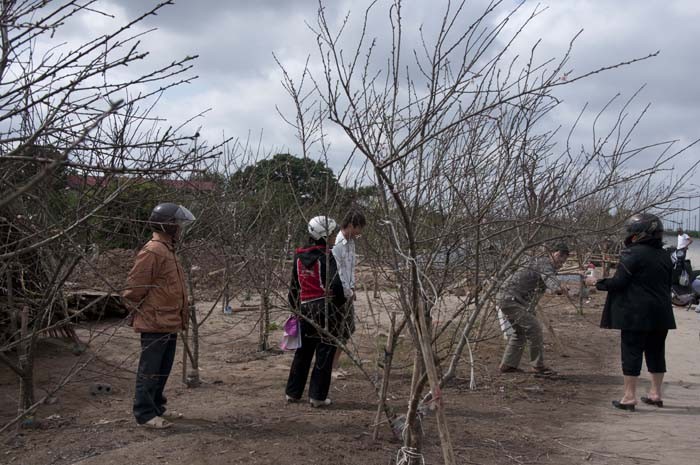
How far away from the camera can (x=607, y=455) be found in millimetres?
4793

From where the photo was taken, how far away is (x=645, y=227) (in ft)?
19.5

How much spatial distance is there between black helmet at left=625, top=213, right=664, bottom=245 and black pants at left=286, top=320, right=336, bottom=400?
9.39ft

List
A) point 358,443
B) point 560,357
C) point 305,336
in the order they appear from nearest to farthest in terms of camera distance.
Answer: point 358,443
point 305,336
point 560,357

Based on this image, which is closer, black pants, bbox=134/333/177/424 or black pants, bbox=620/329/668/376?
black pants, bbox=134/333/177/424

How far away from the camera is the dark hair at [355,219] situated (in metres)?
5.20

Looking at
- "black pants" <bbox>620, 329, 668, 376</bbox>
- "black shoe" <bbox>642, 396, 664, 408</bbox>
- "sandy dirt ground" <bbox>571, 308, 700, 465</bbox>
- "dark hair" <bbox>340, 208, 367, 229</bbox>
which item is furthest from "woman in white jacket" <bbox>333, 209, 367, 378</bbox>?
"black shoe" <bbox>642, 396, 664, 408</bbox>

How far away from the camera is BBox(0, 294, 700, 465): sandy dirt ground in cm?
447

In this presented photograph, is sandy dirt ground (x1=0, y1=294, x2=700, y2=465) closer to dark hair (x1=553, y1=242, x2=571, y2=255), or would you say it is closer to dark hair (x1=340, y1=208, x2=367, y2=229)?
dark hair (x1=340, y1=208, x2=367, y2=229)

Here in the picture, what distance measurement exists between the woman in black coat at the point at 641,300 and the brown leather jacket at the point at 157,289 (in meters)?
3.68

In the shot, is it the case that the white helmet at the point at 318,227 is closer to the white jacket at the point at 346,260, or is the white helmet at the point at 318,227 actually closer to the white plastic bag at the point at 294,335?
the white jacket at the point at 346,260

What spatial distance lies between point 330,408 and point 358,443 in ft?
3.29

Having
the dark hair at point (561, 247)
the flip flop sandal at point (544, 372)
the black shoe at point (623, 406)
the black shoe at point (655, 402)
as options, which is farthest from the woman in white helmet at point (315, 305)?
the black shoe at point (655, 402)

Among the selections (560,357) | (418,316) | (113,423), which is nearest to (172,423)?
(113,423)

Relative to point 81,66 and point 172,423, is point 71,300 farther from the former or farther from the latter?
point 81,66
